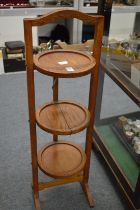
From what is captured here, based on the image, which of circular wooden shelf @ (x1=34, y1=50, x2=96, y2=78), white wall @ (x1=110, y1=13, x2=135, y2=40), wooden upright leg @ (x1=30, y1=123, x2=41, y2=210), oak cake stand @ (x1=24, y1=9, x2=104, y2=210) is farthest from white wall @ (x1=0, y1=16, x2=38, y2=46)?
wooden upright leg @ (x1=30, y1=123, x2=41, y2=210)

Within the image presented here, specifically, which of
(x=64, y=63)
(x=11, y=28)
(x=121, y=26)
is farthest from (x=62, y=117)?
(x=11, y=28)

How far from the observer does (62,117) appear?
1272 millimetres

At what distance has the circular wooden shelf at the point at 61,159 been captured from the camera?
139 cm

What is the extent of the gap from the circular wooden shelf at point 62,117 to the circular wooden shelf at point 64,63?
0.88 feet

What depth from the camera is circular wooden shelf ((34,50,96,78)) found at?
103 centimetres

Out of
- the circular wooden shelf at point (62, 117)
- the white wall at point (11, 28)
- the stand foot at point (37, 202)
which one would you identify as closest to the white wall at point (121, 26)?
the circular wooden shelf at point (62, 117)

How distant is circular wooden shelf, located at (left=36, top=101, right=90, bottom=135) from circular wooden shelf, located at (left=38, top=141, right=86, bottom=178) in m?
0.30

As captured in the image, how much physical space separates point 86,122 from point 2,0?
227cm

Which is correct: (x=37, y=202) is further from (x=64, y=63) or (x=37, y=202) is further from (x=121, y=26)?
(x=121, y=26)

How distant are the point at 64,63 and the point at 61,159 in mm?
617

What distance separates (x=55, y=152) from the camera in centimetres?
154

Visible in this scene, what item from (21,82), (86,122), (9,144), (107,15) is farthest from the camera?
(21,82)

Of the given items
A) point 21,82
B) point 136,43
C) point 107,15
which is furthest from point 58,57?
point 21,82

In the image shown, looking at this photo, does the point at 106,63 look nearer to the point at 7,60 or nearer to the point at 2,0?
the point at 7,60
